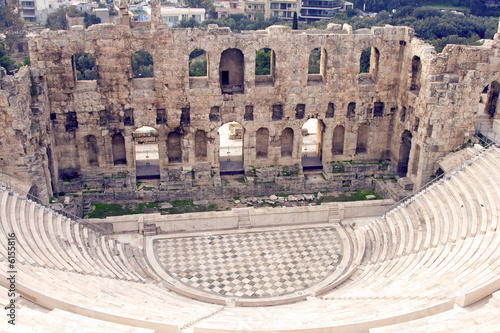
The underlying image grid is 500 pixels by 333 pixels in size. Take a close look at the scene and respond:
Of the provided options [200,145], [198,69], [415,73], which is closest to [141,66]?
[198,69]

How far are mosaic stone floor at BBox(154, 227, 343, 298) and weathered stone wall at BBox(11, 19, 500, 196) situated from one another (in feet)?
18.2

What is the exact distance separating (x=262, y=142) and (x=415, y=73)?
1096 cm

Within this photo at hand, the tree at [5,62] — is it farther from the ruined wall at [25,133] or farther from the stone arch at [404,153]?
the stone arch at [404,153]

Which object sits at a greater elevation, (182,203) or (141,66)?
(141,66)

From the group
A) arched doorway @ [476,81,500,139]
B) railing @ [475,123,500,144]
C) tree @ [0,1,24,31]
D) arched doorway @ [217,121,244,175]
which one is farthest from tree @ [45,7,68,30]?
railing @ [475,123,500,144]

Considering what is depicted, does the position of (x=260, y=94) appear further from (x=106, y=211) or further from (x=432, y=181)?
(x=106, y=211)

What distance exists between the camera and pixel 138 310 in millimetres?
19016

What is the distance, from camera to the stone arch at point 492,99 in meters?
34.7

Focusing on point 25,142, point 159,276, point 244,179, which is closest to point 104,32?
point 25,142

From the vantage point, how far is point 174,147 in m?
35.6

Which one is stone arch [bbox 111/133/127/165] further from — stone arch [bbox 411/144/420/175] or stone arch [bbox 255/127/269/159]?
stone arch [bbox 411/144/420/175]

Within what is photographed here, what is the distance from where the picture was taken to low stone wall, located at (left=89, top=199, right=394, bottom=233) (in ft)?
101

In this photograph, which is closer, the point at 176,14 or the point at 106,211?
the point at 106,211

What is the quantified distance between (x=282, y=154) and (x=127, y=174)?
10.6m
